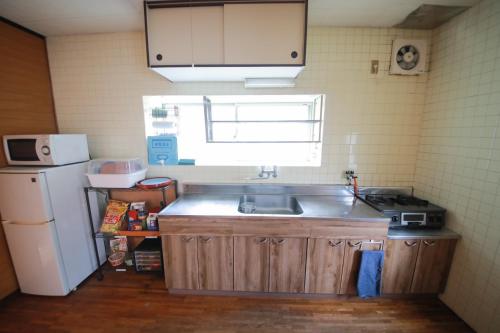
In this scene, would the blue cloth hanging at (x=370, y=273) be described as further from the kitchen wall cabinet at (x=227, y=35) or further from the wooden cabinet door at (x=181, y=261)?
the kitchen wall cabinet at (x=227, y=35)

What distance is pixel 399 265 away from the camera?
5.33ft

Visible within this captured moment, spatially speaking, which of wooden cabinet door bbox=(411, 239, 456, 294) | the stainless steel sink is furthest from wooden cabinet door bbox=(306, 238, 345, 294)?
wooden cabinet door bbox=(411, 239, 456, 294)

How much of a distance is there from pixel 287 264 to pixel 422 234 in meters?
1.19

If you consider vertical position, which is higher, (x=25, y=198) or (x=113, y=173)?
(x=113, y=173)

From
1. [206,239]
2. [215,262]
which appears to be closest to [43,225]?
[206,239]

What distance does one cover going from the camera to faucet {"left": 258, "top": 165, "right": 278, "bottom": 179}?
203 centimetres

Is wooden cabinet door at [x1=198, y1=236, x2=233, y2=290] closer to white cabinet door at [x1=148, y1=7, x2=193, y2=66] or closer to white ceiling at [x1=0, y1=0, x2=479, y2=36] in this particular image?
white cabinet door at [x1=148, y1=7, x2=193, y2=66]

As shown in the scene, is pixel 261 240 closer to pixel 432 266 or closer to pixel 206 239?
pixel 206 239

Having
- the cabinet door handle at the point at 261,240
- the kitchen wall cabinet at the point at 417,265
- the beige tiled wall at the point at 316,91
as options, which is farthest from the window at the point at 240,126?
the kitchen wall cabinet at the point at 417,265

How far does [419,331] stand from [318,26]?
277cm

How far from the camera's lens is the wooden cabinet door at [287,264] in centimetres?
160

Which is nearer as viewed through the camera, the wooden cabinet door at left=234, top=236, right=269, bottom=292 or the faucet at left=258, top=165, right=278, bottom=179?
the wooden cabinet door at left=234, top=236, right=269, bottom=292

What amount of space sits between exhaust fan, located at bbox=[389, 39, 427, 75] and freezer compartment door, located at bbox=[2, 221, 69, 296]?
354 cm

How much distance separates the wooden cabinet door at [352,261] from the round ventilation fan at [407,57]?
5.64ft
